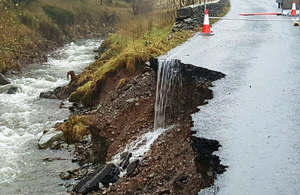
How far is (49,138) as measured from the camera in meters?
12.3

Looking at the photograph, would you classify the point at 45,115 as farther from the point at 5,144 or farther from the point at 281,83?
the point at 281,83

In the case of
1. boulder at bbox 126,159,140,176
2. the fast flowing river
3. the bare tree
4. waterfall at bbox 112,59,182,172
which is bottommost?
the fast flowing river

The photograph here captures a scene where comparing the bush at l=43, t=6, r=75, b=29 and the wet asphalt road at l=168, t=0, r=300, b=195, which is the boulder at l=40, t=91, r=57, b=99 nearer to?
the wet asphalt road at l=168, t=0, r=300, b=195

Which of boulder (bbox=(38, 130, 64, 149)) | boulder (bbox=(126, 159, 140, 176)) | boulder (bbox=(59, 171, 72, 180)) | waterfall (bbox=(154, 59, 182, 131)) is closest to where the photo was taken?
boulder (bbox=(126, 159, 140, 176))

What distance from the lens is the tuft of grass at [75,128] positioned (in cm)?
1231

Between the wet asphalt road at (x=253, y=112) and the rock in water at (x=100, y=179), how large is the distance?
→ 240cm

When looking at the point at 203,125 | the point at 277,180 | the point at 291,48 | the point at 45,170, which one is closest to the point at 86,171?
the point at 45,170

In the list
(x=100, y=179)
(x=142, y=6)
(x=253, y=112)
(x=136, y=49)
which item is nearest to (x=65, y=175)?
(x=100, y=179)

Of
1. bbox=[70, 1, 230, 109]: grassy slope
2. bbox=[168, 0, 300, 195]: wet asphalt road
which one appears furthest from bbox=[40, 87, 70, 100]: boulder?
bbox=[168, 0, 300, 195]: wet asphalt road

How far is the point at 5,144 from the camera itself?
1246cm

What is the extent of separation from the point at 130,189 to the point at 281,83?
4342 mm

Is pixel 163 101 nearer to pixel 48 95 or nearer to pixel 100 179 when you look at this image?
pixel 100 179

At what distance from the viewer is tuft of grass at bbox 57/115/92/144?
12.3 meters

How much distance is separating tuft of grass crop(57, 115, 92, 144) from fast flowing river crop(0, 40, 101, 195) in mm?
665
